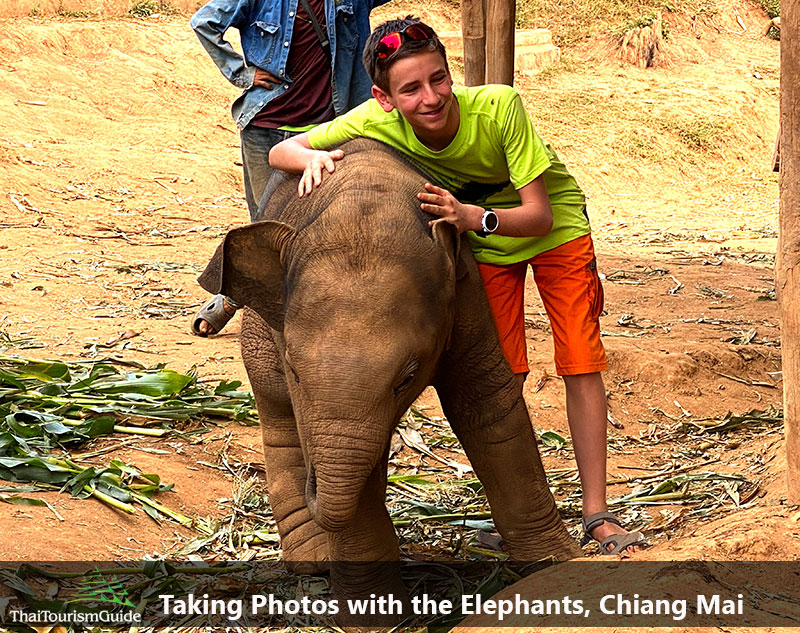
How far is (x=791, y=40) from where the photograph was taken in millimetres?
3553

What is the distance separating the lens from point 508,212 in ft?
12.1

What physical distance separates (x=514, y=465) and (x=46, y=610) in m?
1.69

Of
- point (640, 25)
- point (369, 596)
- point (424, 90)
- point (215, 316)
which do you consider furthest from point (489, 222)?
point (640, 25)

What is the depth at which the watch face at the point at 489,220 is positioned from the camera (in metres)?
3.60

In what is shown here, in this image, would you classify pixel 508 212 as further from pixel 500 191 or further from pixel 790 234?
pixel 790 234

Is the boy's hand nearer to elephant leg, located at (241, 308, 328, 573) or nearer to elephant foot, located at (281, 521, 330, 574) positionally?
elephant leg, located at (241, 308, 328, 573)

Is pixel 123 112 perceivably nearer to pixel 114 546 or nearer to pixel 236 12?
pixel 236 12

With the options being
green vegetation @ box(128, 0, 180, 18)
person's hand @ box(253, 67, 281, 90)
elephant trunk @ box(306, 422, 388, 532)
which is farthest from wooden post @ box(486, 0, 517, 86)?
green vegetation @ box(128, 0, 180, 18)

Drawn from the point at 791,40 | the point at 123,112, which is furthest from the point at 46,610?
the point at 123,112

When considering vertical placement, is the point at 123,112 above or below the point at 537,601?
below

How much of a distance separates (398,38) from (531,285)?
547 cm

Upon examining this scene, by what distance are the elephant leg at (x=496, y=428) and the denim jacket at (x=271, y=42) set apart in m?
2.47

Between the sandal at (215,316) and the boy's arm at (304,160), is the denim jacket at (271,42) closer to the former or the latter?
the sandal at (215,316)

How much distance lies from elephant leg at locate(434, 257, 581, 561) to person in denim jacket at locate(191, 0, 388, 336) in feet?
8.12
